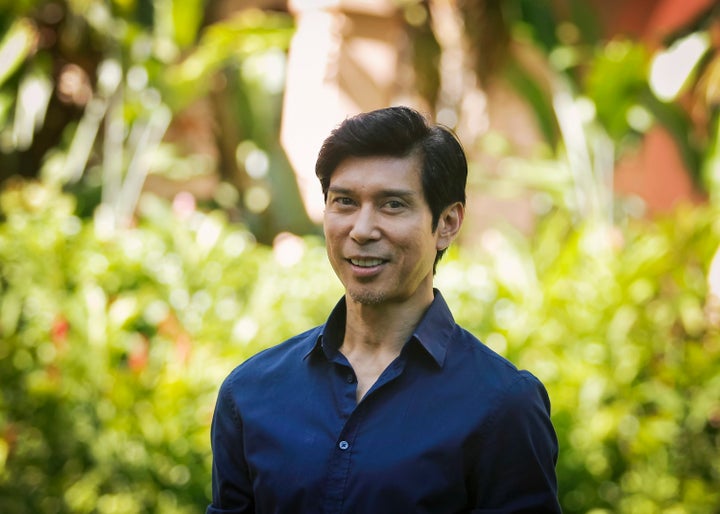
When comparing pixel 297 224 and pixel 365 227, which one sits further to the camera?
pixel 297 224

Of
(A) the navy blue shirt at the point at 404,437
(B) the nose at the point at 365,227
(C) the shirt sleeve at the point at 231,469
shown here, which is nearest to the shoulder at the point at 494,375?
(A) the navy blue shirt at the point at 404,437

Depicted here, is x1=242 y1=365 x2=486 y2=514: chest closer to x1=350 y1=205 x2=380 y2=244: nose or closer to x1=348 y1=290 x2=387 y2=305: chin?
x1=348 y1=290 x2=387 y2=305: chin

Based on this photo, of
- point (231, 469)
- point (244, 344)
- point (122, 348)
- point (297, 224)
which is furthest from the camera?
point (297, 224)

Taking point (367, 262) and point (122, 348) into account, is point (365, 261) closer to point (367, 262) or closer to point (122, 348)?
point (367, 262)

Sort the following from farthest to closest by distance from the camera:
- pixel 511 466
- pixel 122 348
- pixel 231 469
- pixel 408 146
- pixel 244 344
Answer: pixel 244 344
pixel 122 348
pixel 231 469
pixel 408 146
pixel 511 466

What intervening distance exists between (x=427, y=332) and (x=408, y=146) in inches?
14.0

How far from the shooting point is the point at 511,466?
201cm

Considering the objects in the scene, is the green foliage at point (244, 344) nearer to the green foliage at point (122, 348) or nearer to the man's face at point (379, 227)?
the green foliage at point (122, 348)

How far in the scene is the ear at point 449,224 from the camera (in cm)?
219

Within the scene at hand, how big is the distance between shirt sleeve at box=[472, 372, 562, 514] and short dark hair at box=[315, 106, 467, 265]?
39cm

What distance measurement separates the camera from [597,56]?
662cm

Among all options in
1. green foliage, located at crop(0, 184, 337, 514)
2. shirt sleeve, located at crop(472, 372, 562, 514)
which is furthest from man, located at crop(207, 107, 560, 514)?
green foliage, located at crop(0, 184, 337, 514)

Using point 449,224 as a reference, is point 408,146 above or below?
above

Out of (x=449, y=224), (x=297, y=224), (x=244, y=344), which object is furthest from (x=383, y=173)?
(x=297, y=224)
